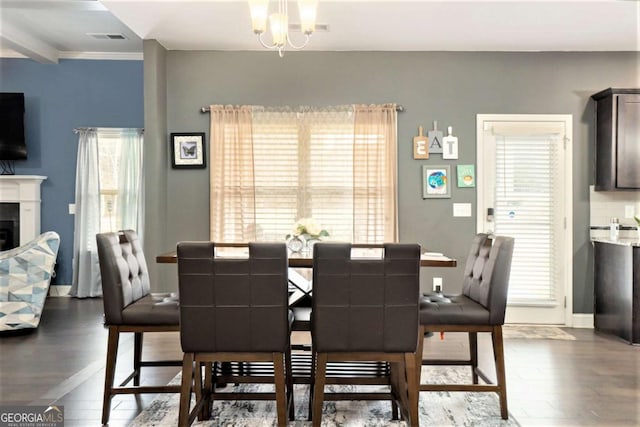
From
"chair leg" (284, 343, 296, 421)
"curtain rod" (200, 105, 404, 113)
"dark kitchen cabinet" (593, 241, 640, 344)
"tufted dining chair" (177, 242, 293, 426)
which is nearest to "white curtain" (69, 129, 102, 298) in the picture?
"curtain rod" (200, 105, 404, 113)

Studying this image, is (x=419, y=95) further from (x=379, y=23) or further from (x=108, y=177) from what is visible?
(x=108, y=177)

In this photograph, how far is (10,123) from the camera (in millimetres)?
5766

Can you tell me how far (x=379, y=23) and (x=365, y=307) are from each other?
2.71 metres

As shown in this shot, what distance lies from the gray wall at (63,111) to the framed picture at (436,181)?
3.57m

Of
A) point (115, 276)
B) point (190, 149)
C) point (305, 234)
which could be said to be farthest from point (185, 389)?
point (190, 149)

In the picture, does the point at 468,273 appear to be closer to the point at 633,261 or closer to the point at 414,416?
the point at 414,416

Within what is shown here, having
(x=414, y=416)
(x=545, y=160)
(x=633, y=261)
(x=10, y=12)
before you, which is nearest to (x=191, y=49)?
(x=10, y=12)

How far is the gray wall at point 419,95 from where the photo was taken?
464 cm

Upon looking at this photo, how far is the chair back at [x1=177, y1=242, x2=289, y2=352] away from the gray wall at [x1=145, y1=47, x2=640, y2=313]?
263 cm

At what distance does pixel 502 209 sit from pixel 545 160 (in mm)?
626

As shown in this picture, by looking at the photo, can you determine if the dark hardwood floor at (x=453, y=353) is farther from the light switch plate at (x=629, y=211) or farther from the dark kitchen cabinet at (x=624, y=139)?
the dark kitchen cabinet at (x=624, y=139)

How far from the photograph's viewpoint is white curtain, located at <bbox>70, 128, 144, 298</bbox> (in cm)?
580

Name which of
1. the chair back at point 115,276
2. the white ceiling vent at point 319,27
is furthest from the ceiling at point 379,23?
the chair back at point 115,276

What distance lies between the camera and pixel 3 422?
2.47 metres
